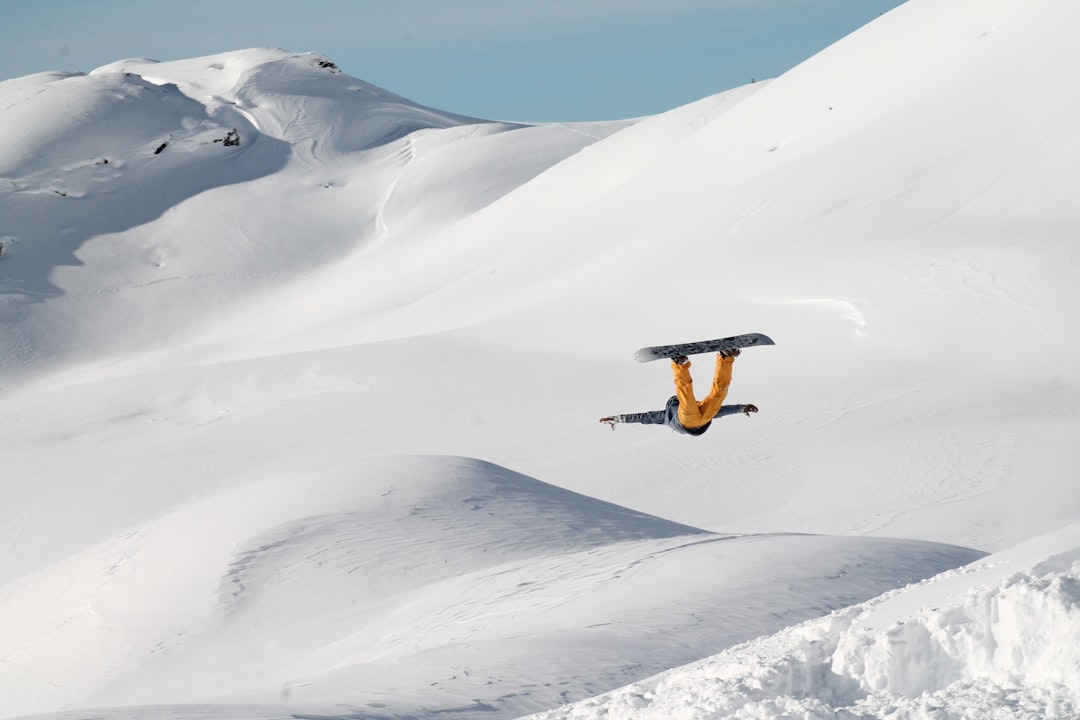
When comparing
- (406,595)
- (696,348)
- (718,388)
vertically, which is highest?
(696,348)

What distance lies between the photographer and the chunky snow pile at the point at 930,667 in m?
5.35

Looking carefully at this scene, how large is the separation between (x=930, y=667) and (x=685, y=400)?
4804 mm

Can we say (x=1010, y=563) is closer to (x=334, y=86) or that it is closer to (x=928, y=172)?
(x=928, y=172)

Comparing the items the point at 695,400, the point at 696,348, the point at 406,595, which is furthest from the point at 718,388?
the point at 406,595

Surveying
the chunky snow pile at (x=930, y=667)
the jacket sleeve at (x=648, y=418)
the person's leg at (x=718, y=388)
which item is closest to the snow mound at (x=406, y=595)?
the jacket sleeve at (x=648, y=418)

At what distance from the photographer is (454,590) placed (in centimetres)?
1243

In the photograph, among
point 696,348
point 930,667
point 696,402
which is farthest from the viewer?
point 696,402

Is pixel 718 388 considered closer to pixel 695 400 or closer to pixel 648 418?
pixel 695 400

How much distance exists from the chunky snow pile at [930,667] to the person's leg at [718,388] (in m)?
3.94

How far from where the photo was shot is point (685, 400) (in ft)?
33.8

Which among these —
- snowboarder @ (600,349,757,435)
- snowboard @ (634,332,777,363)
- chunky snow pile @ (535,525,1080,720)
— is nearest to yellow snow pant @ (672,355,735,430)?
snowboarder @ (600,349,757,435)

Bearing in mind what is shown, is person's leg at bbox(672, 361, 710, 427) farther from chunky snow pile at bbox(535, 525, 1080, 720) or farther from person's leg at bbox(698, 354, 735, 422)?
chunky snow pile at bbox(535, 525, 1080, 720)

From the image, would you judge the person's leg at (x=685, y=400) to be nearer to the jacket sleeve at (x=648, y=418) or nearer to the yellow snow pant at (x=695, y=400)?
the yellow snow pant at (x=695, y=400)

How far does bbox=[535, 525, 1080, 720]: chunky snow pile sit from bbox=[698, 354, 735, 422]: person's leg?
3.94 meters
